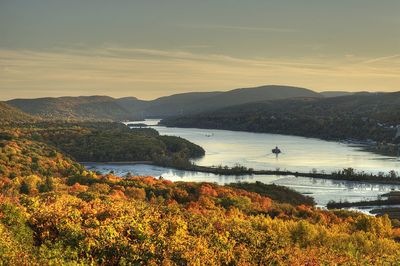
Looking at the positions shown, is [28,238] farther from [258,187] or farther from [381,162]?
[381,162]

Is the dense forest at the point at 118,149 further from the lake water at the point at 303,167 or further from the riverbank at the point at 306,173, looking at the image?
the riverbank at the point at 306,173

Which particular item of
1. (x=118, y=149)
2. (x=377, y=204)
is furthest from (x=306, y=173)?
(x=118, y=149)

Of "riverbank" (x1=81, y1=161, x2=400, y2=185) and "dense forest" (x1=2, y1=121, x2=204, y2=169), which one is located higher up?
"dense forest" (x1=2, y1=121, x2=204, y2=169)

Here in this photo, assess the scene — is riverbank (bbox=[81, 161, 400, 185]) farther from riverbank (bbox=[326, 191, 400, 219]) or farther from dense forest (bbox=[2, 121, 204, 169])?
riverbank (bbox=[326, 191, 400, 219])

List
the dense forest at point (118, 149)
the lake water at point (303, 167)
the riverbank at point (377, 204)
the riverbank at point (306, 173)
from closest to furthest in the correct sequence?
the riverbank at point (377, 204), the lake water at point (303, 167), the riverbank at point (306, 173), the dense forest at point (118, 149)

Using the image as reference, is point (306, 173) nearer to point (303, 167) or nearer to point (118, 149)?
point (303, 167)

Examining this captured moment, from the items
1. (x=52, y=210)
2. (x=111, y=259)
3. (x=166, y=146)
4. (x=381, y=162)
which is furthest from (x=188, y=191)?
(x=166, y=146)

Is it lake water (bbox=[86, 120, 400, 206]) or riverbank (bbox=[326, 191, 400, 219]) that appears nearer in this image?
riverbank (bbox=[326, 191, 400, 219])

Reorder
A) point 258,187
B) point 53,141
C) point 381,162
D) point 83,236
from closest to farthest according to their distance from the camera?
1. point 83,236
2. point 258,187
3. point 381,162
4. point 53,141

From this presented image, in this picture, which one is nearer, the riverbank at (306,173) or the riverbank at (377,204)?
the riverbank at (377,204)

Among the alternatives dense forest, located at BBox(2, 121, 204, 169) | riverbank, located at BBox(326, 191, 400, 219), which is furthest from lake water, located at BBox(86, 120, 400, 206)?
dense forest, located at BBox(2, 121, 204, 169)

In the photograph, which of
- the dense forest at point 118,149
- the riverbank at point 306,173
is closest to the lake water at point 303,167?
the riverbank at point 306,173
